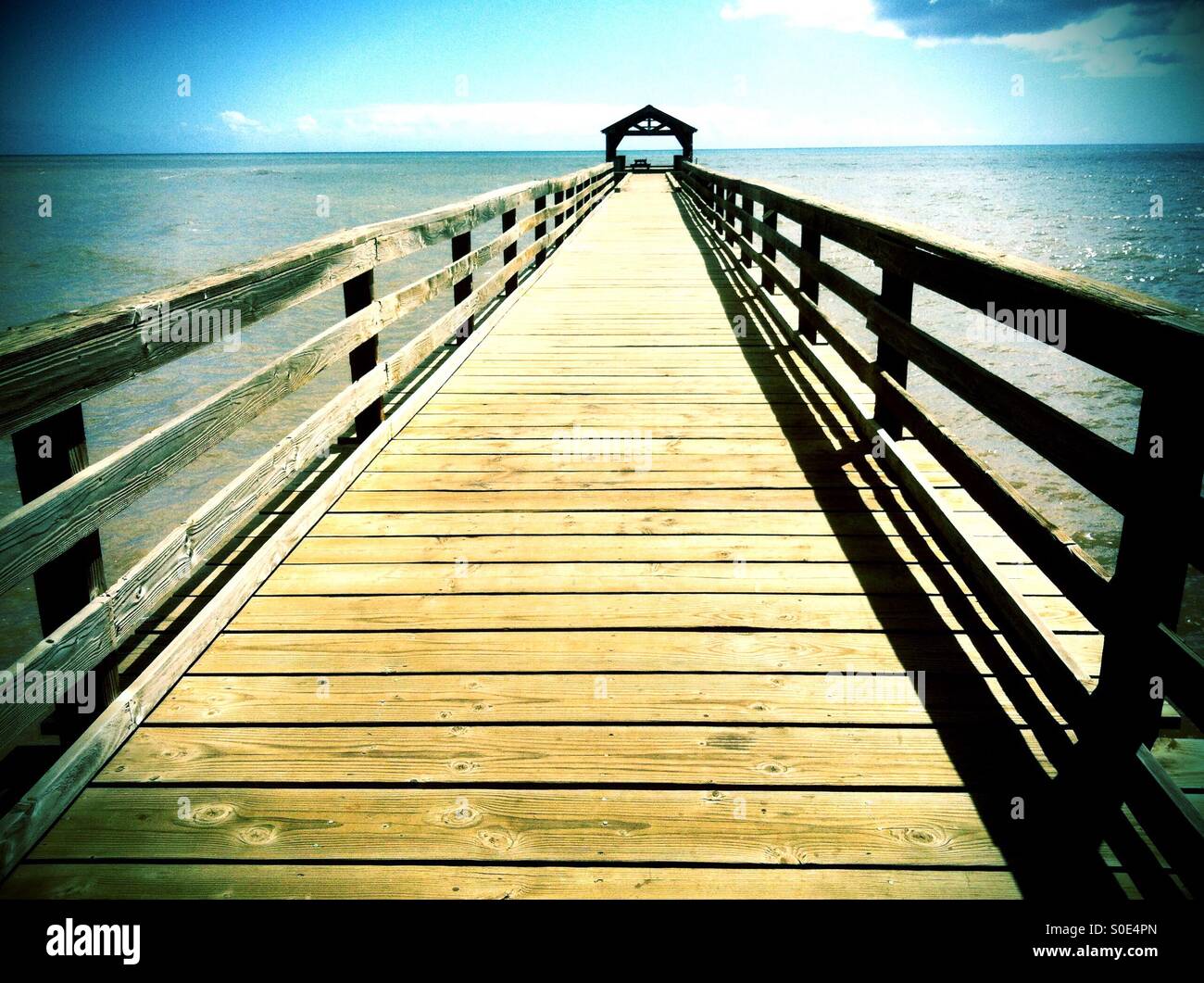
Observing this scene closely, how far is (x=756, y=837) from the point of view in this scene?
71.7 inches

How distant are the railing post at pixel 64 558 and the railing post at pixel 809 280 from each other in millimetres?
4561

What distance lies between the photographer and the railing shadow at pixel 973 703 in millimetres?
1754

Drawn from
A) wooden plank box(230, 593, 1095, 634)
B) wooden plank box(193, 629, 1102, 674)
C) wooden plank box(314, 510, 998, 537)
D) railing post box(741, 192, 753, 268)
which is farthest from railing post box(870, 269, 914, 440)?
railing post box(741, 192, 753, 268)

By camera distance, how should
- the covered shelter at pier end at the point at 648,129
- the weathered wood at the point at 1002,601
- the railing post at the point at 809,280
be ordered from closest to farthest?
1. the weathered wood at the point at 1002,601
2. the railing post at the point at 809,280
3. the covered shelter at pier end at the point at 648,129

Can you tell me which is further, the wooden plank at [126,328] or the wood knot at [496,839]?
the wood knot at [496,839]

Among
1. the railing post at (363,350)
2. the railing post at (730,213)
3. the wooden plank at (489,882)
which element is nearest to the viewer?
the wooden plank at (489,882)

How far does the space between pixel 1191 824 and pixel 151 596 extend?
229 cm

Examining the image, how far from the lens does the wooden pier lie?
5.60 feet

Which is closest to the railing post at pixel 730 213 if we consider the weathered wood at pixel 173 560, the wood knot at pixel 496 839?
the weathered wood at pixel 173 560

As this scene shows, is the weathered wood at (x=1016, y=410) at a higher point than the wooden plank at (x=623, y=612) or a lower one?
higher

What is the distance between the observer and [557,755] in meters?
2.08

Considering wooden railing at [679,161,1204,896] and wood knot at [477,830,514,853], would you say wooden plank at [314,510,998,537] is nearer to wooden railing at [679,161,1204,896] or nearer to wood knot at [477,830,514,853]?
wooden railing at [679,161,1204,896]

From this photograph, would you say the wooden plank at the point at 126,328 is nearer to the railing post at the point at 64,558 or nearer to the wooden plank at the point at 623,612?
the railing post at the point at 64,558
